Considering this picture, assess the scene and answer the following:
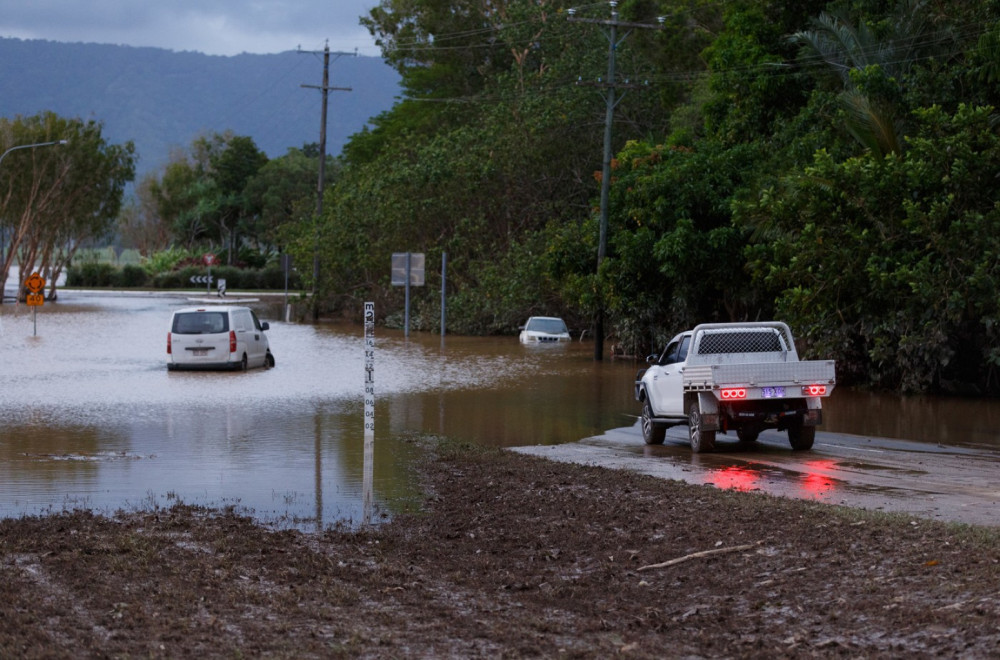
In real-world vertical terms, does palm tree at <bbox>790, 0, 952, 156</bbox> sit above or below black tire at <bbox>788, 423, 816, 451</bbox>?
above

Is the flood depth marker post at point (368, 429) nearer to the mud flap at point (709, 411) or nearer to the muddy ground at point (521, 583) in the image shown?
the muddy ground at point (521, 583)

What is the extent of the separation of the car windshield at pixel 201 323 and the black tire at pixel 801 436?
1705 centimetres

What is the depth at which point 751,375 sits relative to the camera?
16516mm

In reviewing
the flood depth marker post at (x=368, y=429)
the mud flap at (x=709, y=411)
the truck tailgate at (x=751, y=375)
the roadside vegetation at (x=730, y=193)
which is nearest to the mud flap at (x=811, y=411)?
the truck tailgate at (x=751, y=375)

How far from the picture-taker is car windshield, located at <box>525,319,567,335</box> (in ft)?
150

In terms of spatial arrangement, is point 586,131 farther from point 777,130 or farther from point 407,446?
point 407,446

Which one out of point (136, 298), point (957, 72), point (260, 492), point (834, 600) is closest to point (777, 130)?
point (957, 72)

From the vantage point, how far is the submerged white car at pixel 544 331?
4528 centimetres

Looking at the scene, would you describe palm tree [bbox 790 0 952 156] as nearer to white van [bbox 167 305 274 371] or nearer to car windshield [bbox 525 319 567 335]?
white van [bbox 167 305 274 371]

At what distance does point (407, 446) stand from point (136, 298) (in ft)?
247

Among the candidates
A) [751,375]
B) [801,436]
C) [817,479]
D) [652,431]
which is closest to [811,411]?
[801,436]

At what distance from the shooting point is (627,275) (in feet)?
116

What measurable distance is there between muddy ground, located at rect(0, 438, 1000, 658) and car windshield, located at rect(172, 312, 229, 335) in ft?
62.7

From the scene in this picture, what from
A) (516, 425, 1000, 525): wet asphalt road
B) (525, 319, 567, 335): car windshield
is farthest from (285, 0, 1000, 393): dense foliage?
(516, 425, 1000, 525): wet asphalt road
